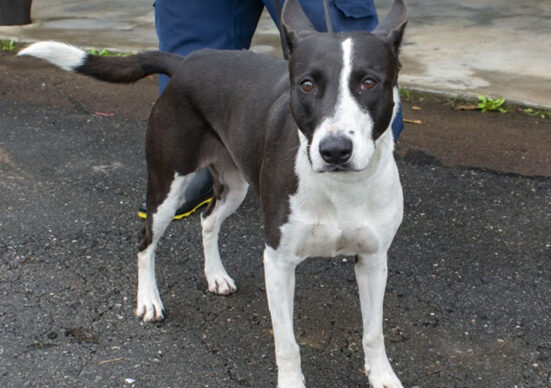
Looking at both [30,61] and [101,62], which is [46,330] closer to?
[101,62]

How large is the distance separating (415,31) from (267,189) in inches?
228

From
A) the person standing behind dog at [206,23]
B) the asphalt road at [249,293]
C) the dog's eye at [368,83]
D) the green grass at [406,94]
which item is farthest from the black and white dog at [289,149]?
the green grass at [406,94]

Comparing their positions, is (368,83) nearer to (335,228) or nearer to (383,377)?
(335,228)

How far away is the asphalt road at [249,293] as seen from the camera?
3582mm

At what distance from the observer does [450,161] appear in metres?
5.63

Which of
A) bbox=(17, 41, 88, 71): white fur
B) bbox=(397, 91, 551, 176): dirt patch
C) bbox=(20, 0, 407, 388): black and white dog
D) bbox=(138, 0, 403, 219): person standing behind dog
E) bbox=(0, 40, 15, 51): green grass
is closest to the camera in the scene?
bbox=(20, 0, 407, 388): black and white dog

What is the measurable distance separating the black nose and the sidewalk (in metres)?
4.13

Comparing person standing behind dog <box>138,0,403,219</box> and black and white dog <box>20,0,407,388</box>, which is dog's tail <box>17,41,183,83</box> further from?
person standing behind dog <box>138,0,403,219</box>

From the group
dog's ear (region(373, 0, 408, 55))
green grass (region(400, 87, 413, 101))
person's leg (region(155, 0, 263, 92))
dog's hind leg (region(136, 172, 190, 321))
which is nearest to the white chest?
dog's ear (region(373, 0, 408, 55))

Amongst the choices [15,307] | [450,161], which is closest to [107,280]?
[15,307]

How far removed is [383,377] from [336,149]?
1.17m

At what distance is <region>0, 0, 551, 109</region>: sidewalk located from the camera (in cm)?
704

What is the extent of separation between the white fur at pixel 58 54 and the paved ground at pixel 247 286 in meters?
1.11

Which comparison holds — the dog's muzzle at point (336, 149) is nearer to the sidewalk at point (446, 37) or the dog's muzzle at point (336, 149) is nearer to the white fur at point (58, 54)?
the white fur at point (58, 54)
